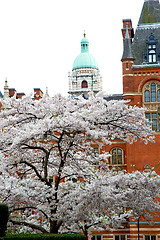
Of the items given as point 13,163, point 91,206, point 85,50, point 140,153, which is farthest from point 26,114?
point 85,50

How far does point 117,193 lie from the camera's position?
16.6m

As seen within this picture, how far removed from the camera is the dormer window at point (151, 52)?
37.6 m

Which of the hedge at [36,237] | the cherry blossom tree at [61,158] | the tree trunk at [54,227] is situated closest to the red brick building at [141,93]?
the cherry blossom tree at [61,158]

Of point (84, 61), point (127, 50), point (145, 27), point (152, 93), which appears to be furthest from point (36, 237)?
point (84, 61)

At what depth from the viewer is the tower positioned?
8841 centimetres

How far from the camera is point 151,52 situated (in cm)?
3788

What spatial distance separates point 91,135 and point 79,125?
99 cm

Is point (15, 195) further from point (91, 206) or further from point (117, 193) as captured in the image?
point (117, 193)

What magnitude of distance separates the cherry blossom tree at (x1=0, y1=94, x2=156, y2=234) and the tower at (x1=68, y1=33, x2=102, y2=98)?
226 feet

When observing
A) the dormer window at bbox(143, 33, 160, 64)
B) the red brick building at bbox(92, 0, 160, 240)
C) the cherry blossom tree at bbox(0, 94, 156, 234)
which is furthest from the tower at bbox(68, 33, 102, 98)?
the cherry blossom tree at bbox(0, 94, 156, 234)

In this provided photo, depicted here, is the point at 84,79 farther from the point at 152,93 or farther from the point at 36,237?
the point at 36,237

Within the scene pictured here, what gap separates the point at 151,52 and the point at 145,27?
9.94ft

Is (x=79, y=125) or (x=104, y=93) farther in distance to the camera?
(x=104, y=93)

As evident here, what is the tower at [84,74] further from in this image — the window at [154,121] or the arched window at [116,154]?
the window at [154,121]
